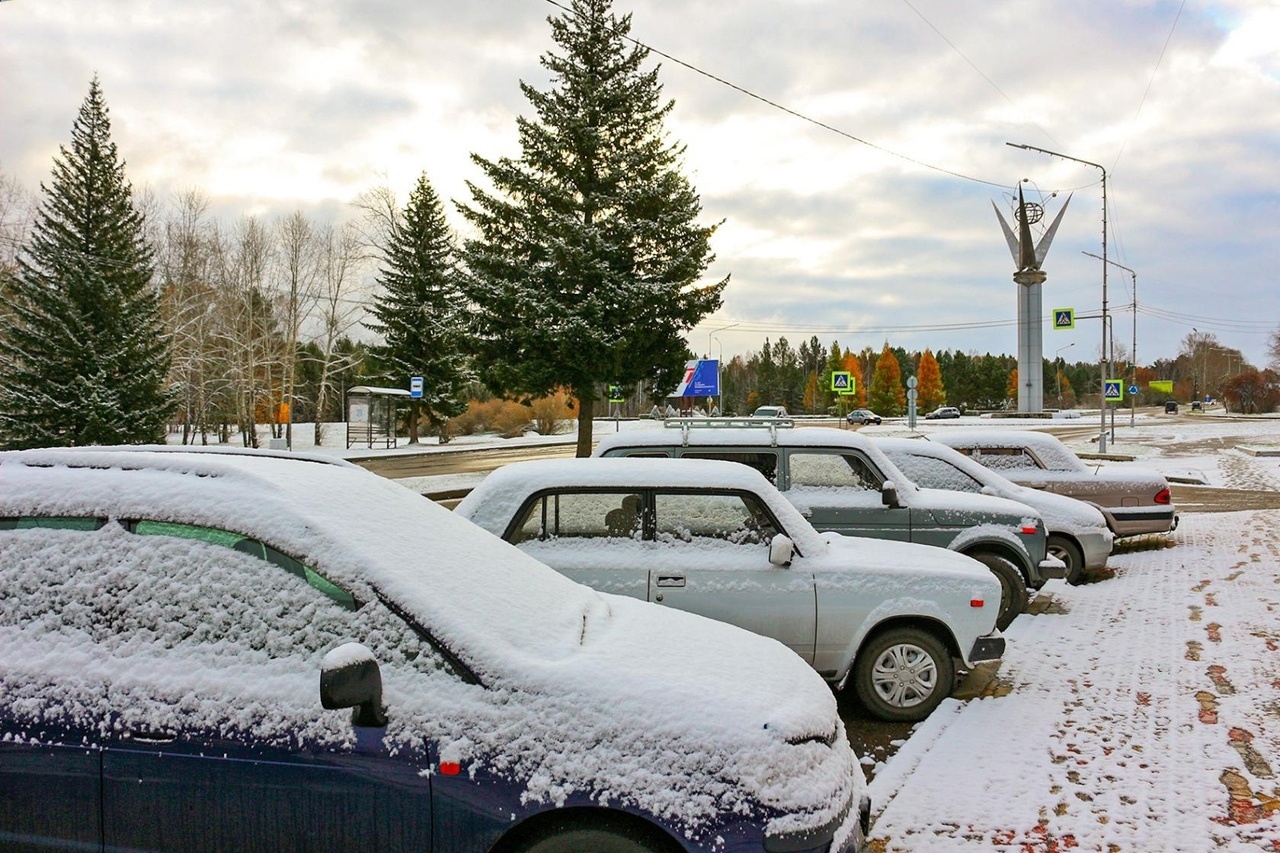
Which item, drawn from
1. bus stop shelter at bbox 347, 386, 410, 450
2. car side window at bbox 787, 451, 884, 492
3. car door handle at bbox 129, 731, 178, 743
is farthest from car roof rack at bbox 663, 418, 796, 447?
bus stop shelter at bbox 347, 386, 410, 450

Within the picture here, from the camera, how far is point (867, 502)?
7734 mm

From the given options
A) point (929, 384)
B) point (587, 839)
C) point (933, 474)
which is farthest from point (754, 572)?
point (929, 384)

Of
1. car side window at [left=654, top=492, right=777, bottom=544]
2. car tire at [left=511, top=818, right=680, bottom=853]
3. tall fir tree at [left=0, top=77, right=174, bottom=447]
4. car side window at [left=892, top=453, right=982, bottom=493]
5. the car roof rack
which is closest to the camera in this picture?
car tire at [left=511, top=818, right=680, bottom=853]

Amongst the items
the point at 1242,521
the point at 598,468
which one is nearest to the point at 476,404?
the point at 1242,521

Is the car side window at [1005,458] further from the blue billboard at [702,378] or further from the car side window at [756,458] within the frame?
the blue billboard at [702,378]

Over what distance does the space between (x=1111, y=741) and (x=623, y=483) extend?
3.26m

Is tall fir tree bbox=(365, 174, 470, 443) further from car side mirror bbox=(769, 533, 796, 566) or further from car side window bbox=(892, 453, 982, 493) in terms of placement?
car side mirror bbox=(769, 533, 796, 566)

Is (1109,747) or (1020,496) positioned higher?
(1020,496)

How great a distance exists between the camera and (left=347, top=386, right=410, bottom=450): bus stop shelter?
3916 cm

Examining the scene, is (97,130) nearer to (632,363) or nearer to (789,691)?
(632,363)

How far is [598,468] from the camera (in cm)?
562

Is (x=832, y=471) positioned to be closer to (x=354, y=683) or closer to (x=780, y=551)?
(x=780, y=551)

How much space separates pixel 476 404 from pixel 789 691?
51.5 meters

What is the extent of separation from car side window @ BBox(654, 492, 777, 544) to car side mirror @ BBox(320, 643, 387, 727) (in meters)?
3.12
